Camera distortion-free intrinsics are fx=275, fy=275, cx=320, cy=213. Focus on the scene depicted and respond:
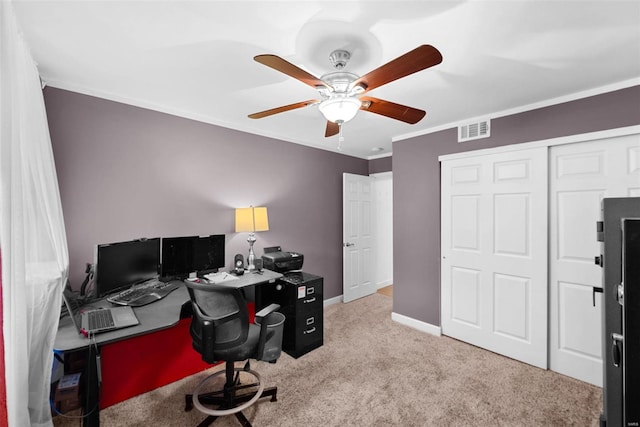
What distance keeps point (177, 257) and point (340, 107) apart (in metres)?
2.06

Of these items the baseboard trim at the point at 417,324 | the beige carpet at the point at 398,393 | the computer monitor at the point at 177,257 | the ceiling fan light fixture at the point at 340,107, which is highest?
the ceiling fan light fixture at the point at 340,107

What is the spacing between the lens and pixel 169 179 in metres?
2.77

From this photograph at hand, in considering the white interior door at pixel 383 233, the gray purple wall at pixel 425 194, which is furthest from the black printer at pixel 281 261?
the white interior door at pixel 383 233

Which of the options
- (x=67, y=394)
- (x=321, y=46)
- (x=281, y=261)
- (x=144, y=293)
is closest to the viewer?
(x=321, y=46)

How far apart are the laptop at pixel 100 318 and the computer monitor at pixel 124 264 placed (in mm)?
183

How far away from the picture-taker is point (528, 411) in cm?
204

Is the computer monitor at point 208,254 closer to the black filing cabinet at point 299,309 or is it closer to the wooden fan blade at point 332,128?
the black filing cabinet at point 299,309

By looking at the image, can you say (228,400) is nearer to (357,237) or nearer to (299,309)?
(299,309)

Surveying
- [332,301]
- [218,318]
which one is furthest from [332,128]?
[332,301]

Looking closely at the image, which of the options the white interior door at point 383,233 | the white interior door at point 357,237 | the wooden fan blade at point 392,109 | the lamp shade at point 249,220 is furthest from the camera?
the white interior door at point 383,233

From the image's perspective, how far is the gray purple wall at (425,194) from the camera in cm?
263

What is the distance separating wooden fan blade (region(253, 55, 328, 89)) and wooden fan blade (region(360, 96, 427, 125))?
36cm

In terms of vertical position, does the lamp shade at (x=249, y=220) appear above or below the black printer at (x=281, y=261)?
above

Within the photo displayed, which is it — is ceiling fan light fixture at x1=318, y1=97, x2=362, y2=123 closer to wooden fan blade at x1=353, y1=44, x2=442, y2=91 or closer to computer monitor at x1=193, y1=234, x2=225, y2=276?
wooden fan blade at x1=353, y1=44, x2=442, y2=91
